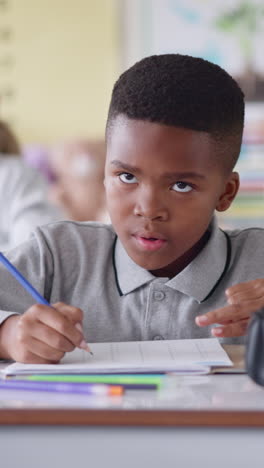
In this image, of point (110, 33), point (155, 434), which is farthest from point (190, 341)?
point (110, 33)

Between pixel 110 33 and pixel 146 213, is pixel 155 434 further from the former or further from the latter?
pixel 110 33

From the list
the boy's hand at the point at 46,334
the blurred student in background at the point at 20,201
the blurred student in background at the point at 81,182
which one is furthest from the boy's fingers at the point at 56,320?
the blurred student in background at the point at 81,182

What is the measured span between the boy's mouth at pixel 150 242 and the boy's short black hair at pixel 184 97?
0.13 meters

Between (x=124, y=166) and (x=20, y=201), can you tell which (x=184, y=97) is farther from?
(x=20, y=201)

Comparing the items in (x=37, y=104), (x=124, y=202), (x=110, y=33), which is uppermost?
(x=124, y=202)

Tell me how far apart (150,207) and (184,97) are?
0.46 feet

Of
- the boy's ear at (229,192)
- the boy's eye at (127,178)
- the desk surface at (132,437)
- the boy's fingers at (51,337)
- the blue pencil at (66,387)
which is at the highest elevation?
Answer: the boy's eye at (127,178)

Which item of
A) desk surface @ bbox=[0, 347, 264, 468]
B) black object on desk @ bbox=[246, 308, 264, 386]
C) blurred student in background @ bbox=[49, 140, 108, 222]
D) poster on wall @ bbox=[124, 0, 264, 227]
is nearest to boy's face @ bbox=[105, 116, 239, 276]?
black object on desk @ bbox=[246, 308, 264, 386]

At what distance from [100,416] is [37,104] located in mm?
3600

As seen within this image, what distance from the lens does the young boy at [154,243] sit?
88 cm

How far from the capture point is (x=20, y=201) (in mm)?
2404

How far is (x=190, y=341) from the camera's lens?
0.89 metres

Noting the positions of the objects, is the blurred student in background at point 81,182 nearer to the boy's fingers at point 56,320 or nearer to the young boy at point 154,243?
the young boy at point 154,243

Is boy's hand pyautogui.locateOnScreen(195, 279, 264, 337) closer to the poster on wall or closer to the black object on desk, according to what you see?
the black object on desk
